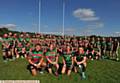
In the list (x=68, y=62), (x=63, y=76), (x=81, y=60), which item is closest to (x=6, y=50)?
(x=68, y=62)

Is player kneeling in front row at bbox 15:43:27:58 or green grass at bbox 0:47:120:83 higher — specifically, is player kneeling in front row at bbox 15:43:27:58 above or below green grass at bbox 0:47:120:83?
above

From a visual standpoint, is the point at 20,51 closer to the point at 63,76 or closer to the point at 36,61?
the point at 36,61

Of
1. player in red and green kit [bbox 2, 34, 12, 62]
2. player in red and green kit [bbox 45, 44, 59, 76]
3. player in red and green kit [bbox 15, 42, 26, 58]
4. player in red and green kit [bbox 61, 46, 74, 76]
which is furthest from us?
player in red and green kit [bbox 15, 42, 26, 58]

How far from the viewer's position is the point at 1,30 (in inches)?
1757

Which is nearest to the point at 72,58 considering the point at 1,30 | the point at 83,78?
the point at 83,78

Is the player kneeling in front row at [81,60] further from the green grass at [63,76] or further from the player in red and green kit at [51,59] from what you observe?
the player in red and green kit at [51,59]

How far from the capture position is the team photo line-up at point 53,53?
14.1 metres


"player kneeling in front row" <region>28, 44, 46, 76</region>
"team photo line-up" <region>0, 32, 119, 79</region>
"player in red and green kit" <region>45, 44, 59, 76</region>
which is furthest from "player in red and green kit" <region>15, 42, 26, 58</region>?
"player kneeling in front row" <region>28, 44, 46, 76</region>

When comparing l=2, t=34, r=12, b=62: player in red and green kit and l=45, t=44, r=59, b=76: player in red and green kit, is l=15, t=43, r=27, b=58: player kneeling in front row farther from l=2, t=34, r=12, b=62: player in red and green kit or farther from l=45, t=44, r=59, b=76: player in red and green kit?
l=45, t=44, r=59, b=76: player in red and green kit

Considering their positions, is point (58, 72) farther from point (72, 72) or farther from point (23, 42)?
point (23, 42)

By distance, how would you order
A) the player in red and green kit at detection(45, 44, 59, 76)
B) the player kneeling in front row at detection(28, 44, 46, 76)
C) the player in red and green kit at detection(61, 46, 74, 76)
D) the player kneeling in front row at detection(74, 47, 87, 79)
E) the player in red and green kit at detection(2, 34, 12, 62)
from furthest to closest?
the player in red and green kit at detection(2, 34, 12, 62) < the player in red and green kit at detection(45, 44, 59, 76) < the player in red and green kit at detection(61, 46, 74, 76) < the player kneeling in front row at detection(28, 44, 46, 76) < the player kneeling in front row at detection(74, 47, 87, 79)

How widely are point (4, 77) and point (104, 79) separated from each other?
4.74 meters

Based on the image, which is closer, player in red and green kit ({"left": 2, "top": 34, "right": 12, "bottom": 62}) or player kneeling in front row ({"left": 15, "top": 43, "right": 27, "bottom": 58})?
player in red and green kit ({"left": 2, "top": 34, "right": 12, "bottom": 62})

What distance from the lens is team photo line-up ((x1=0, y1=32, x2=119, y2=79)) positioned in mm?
14109
